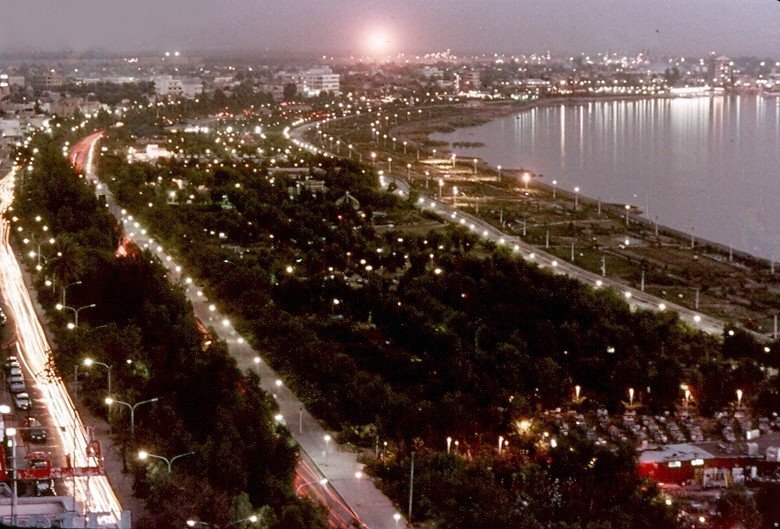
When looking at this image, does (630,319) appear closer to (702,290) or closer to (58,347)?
(702,290)

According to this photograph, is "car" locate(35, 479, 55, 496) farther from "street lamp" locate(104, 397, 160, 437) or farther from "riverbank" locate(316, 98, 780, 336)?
"riverbank" locate(316, 98, 780, 336)

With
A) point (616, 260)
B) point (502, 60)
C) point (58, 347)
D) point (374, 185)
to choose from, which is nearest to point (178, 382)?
point (58, 347)

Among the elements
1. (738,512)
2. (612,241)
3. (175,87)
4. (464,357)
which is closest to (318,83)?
(175,87)

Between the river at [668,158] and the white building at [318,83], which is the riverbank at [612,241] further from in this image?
the white building at [318,83]

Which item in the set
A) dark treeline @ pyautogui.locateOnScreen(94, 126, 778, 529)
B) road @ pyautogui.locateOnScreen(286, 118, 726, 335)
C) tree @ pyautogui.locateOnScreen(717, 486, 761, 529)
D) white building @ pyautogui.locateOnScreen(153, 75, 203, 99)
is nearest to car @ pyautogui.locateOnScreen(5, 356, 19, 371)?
dark treeline @ pyautogui.locateOnScreen(94, 126, 778, 529)

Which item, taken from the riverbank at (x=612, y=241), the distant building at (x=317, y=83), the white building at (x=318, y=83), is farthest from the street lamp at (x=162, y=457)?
the white building at (x=318, y=83)

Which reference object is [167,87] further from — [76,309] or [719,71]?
[76,309]

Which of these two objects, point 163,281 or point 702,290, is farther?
point 702,290

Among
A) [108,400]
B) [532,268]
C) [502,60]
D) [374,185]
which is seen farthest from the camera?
[502,60]
